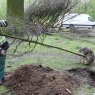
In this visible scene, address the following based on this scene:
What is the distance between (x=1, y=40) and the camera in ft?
18.3

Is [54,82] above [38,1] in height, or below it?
below

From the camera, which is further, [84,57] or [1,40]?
[84,57]

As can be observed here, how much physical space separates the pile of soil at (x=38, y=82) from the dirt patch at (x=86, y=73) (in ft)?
1.27

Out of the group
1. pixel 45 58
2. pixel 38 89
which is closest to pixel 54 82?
pixel 38 89

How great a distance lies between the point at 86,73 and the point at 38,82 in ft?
5.59

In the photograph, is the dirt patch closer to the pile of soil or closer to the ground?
the ground

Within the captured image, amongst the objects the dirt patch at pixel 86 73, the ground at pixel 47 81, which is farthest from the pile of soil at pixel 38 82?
the dirt patch at pixel 86 73

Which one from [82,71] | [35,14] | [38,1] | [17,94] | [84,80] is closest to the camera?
[17,94]

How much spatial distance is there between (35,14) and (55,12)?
1265 mm

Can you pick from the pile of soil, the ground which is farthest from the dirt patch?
the pile of soil

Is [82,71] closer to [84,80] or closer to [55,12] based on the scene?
[84,80]

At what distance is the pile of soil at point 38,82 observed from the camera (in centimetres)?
534

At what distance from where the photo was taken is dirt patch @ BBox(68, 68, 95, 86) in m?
6.36

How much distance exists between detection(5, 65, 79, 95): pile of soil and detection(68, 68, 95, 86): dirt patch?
0.39 meters
